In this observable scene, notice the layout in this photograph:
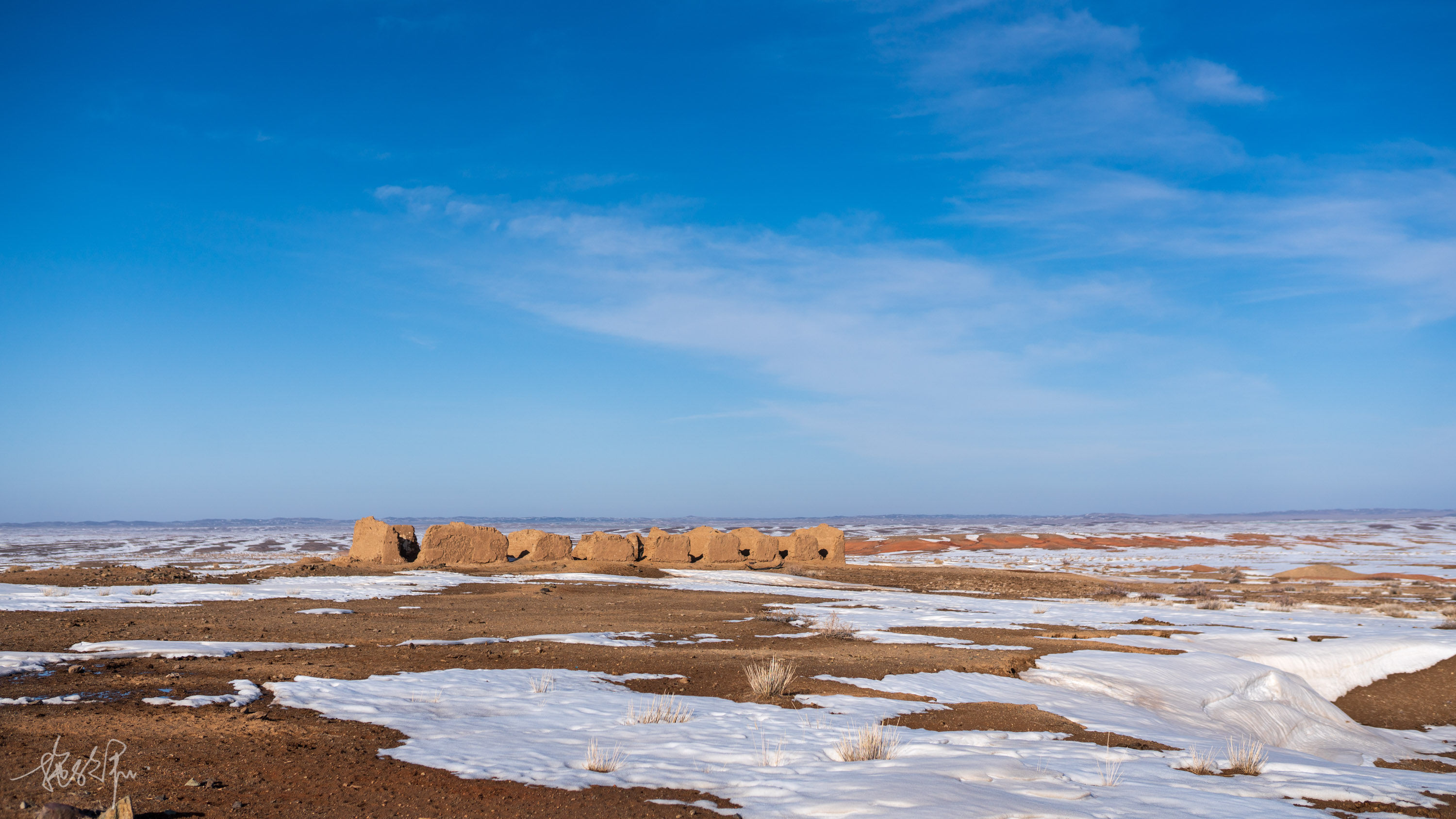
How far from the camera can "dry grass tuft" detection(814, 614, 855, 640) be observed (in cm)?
1794

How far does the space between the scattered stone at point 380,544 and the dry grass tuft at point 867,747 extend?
98.8 ft

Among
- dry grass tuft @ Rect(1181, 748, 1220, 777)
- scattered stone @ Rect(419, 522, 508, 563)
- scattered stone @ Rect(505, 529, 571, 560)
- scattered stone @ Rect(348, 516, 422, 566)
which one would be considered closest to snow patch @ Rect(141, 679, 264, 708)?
dry grass tuft @ Rect(1181, 748, 1220, 777)

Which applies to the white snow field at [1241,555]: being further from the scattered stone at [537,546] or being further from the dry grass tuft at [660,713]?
the dry grass tuft at [660,713]

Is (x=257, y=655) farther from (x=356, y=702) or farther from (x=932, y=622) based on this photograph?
(x=932, y=622)

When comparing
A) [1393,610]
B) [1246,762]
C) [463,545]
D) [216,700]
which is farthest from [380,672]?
[1393,610]

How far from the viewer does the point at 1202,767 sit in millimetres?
8367

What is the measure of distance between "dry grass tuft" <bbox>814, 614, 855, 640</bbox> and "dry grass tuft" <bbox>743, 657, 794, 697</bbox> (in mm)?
6341

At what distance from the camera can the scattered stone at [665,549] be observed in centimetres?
4259

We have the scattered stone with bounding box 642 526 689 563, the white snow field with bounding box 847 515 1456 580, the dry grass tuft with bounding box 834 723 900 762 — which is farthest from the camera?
the white snow field with bounding box 847 515 1456 580

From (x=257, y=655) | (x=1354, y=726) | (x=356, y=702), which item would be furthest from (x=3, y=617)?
(x=1354, y=726)

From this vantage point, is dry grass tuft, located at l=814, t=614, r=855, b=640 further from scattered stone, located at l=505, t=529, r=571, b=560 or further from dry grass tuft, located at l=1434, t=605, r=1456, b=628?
scattered stone, located at l=505, t=529, r=571, b=560

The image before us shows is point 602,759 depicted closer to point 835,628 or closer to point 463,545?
point 835,628

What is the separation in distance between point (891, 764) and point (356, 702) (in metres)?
5.79

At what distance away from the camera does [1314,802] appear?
291 inches
